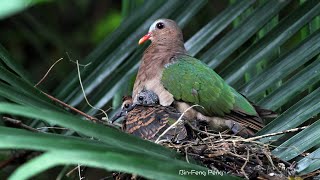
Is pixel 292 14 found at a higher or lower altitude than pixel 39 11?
lower

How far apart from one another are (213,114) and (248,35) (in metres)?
0.54

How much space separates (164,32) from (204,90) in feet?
2.19

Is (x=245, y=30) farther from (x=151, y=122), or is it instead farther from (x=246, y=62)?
(x=151, y=122)

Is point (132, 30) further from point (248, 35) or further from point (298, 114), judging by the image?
point (298, 114)

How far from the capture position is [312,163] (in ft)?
6.17

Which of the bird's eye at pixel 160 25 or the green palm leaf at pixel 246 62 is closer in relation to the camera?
the green palm leaf at pixel 246 62

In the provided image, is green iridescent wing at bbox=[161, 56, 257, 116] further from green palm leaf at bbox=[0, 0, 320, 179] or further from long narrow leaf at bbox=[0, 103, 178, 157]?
long narrow leaf at bbox=[0, 103, 178, 157]

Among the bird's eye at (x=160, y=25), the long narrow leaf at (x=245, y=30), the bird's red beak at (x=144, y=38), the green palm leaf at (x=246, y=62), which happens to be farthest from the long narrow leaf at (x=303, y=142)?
the bird's eye at (x=160, y=25)

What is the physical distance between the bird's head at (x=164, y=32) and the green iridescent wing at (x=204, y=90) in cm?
30

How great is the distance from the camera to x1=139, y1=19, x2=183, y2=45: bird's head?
140 inches

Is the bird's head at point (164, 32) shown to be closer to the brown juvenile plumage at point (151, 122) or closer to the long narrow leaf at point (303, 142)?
the brown juvenile plumage at point (151, 122)

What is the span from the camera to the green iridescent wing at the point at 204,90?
317cm

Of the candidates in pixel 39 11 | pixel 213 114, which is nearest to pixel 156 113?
pixel 213 114

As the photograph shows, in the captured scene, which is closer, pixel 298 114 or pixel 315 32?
pixel 298 114
